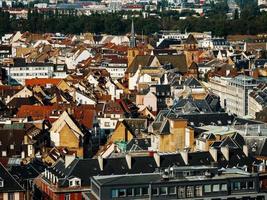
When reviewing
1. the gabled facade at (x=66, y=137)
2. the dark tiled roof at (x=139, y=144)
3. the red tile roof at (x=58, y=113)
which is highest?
the dark tiled roof at (x=139, y=144)

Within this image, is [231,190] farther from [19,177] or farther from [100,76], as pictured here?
[100,76]

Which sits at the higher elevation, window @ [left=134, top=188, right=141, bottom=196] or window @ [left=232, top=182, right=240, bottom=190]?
window @ [left=134, top=188, right=141, bottom=196]

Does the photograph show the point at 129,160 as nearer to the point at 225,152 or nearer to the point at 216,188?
the point at 225,152

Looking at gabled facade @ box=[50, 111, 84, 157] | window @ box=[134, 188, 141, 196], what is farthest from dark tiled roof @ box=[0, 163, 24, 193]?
gabled facade @ box=[50, 111, 84, 157]

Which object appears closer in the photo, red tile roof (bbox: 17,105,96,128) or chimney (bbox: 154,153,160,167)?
chimney (bbox: 154,153,160,167)

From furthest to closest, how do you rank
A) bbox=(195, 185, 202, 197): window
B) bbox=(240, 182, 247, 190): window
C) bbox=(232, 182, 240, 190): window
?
1. bbox=(240, 182, 247, 190): window
2. bbox=(232, 182, 240, 190): window
3. bbox=(195, 185, 202, 197): window

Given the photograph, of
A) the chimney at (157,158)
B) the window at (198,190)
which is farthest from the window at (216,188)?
the chimney at (157,158)

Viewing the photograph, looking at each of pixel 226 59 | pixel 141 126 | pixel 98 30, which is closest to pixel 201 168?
pixel 141 126

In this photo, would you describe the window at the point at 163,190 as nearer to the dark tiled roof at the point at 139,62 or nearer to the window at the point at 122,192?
the window at the point at 122,192

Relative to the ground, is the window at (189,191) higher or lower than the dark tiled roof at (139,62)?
higher

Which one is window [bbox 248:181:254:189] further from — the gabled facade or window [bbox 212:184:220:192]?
the gabled facade

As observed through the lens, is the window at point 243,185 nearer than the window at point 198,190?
No
